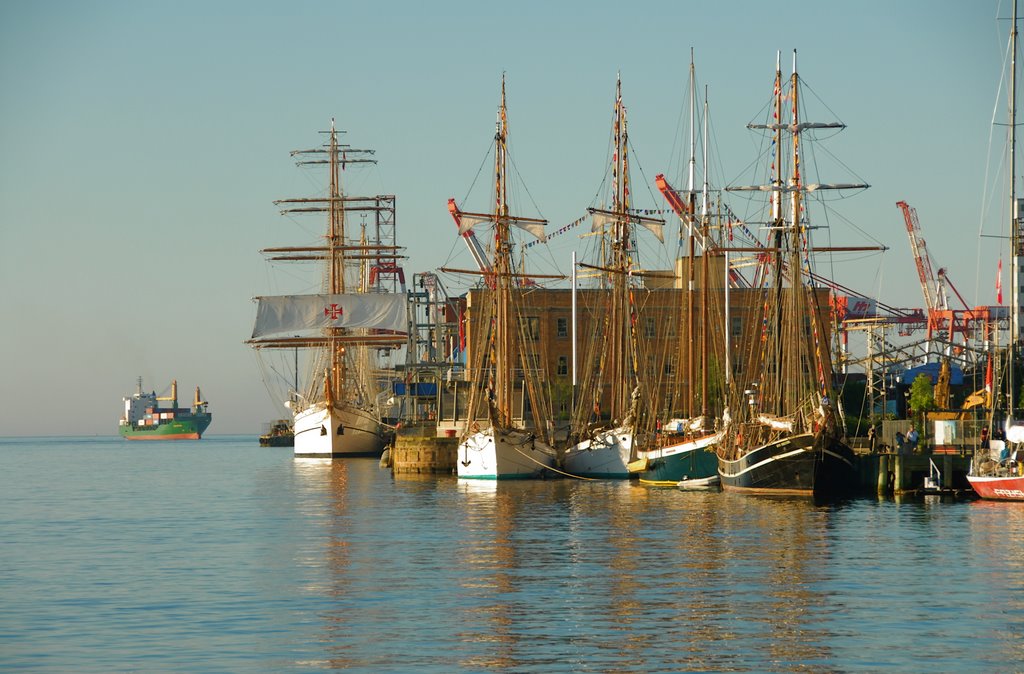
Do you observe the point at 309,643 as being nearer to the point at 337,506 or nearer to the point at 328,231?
the point at 337,506

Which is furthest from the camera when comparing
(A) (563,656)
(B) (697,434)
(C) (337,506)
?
(B) (697,434)

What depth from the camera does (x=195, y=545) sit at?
4800 centimetres

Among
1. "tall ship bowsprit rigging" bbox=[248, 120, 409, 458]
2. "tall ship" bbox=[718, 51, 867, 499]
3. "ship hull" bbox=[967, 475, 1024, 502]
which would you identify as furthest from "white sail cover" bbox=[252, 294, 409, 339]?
"ship hull" bbox=[967, 475, 1024, 502]

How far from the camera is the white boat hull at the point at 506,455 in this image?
78375 millimetres

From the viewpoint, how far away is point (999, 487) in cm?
5550

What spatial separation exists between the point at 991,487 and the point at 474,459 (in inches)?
1234

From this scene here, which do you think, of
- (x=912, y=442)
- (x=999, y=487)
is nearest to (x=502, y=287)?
(x=912, y=442)

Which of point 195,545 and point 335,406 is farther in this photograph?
point 335,406

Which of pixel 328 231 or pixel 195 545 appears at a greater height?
pixel 328 231

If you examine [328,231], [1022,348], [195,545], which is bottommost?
[195,545]

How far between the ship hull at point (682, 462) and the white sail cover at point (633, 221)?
16.9 meters

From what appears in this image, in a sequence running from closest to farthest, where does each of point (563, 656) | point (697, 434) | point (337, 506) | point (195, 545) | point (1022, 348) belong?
point (563, 656)
point (195, 545)
point (337, 506)
point (697, 434)
point (1022, 348)

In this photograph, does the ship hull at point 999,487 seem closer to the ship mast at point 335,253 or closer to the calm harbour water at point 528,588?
the calm harbour water at point 528,588

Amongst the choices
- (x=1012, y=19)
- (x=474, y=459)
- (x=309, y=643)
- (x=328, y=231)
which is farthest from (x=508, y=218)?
(x=328, y=231)
